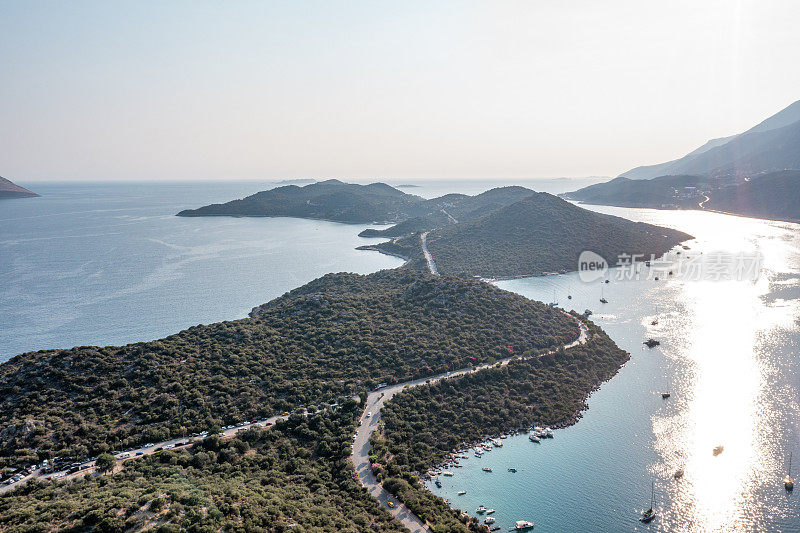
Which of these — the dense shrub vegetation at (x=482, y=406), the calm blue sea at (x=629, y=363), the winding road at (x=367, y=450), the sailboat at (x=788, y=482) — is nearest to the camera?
the winding road at (x=367, y=450)

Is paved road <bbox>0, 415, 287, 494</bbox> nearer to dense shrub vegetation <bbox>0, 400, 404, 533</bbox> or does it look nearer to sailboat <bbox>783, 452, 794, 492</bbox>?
Answer: dense shrub vegetation <bbox>0, 400, 404, 533</bbox>

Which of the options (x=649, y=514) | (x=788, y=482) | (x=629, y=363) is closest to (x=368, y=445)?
(x=649, y=514)

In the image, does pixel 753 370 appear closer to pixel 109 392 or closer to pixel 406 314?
pixel 406 314

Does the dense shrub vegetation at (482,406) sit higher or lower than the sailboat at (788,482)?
higher

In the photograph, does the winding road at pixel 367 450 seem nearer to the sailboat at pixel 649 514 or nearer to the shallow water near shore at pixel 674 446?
the shallow water near shore at pixel 674 446

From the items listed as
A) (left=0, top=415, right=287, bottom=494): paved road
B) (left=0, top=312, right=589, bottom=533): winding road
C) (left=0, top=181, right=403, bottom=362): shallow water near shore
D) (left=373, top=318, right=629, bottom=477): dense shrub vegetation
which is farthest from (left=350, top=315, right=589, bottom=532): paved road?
(left=0, top=181, right=403, bottom=362): shallow water near shore

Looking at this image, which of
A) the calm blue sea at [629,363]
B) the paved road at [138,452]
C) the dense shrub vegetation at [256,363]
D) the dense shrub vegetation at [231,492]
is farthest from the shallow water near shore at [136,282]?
the dense shrub vegetation at [231,492]

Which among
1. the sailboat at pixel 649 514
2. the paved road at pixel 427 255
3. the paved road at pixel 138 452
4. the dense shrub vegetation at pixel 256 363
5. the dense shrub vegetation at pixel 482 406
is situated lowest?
the sailboat at pixel 649 514
